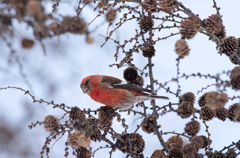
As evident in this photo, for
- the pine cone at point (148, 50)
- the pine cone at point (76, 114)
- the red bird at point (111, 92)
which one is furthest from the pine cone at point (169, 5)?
the red bird at point (111, 92)

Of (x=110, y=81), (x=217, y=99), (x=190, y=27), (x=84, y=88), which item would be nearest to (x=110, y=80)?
(x=110, y=81)

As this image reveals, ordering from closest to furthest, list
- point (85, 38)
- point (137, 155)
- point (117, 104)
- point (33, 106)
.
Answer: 1. point (137, 155)
2. point (117, 104)
3. point (33, 106)
4. point (85, 38)

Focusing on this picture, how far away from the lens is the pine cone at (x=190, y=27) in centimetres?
136

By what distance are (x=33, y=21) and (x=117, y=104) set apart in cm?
150

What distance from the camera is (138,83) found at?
6.41 ft

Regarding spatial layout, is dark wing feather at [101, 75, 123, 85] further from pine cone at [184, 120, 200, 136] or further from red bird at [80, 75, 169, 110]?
pine cone at [184, 120, 200, 136]

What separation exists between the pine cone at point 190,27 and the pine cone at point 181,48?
6cm

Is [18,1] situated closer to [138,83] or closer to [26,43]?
[26,43]

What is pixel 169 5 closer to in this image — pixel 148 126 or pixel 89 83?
pixel 148 126

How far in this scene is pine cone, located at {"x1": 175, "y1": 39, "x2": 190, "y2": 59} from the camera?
4.49 ft

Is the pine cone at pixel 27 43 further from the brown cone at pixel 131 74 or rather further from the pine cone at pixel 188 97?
the pine cone at pixel 188 97

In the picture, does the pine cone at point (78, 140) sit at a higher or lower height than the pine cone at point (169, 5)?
lower

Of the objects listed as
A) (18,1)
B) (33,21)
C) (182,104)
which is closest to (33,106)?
(33,21)

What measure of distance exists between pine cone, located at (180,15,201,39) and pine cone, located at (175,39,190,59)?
57 mm
